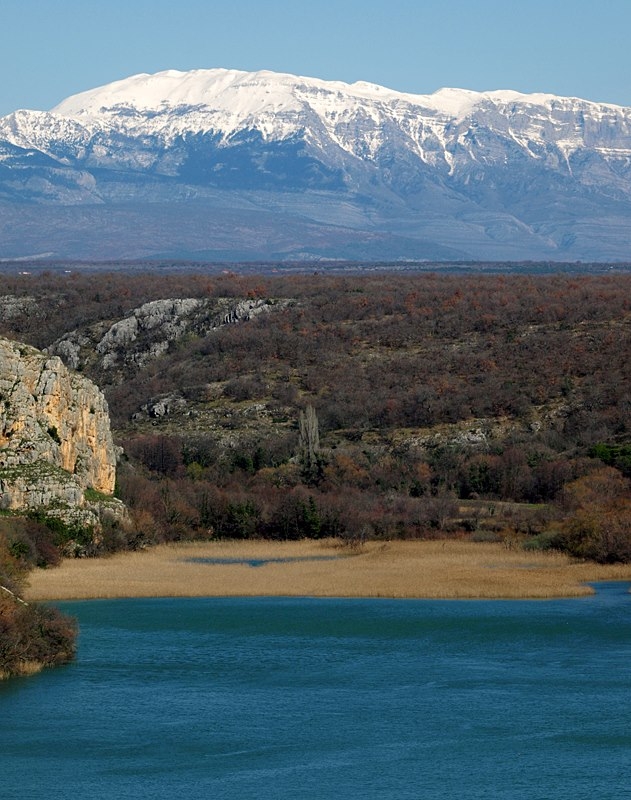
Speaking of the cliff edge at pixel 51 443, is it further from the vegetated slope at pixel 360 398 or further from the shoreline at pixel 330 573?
the vegetated slope at pixel 360 398

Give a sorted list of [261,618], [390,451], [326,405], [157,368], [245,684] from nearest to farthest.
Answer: [245,684]
[261,618]
[390,451]
[326,405]
[157,368]

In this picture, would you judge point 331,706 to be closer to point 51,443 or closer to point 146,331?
point 51,443

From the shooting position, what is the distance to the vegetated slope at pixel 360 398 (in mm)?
89125

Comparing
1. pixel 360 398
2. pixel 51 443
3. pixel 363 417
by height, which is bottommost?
pixel 363 417

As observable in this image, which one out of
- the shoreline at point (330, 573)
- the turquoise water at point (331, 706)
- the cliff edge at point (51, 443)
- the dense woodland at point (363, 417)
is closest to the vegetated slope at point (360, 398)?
the dense woodland at point (363, 417)

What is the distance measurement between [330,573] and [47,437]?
633 inches

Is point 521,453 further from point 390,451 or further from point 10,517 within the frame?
point 10,517

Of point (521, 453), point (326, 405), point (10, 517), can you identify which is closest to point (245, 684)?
point (10, 517)

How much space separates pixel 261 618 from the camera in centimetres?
6462

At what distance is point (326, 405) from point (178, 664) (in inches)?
2837

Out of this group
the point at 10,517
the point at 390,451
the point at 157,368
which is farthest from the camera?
the point at 157,368

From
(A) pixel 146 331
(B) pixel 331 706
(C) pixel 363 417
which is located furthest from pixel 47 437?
(A) pixel 146 331

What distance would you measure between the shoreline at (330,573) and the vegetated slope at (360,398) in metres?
2.70

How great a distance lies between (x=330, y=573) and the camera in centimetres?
7425
